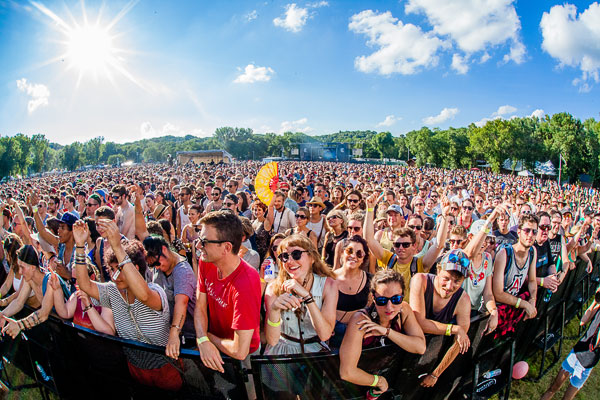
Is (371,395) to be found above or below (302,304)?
below

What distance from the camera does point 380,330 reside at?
2.22 meters

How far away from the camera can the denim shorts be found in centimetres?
340

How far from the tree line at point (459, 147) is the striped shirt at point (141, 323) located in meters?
61.2

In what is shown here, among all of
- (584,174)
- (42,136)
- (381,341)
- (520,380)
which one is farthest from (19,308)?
(42,136)

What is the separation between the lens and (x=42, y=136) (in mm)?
88562

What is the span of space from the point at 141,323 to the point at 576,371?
4446mm

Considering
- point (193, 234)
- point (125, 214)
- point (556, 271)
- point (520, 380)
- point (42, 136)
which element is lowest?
point (520, 380)

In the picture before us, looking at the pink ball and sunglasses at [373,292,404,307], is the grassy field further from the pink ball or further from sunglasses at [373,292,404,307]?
sunglasses at [373,292,404,307]

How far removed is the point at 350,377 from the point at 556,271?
3897 millimetres

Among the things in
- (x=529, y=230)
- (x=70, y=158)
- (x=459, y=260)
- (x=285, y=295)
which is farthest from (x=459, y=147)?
(x=70, y=158)

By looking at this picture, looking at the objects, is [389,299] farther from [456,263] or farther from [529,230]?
[529,230]

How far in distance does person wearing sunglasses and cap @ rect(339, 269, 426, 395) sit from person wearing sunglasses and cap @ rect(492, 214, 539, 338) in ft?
5.12

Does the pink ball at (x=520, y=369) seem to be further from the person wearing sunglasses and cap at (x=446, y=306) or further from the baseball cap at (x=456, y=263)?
the baseball cap at (x=456, y=263)

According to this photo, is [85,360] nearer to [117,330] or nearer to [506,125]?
[117,330]
